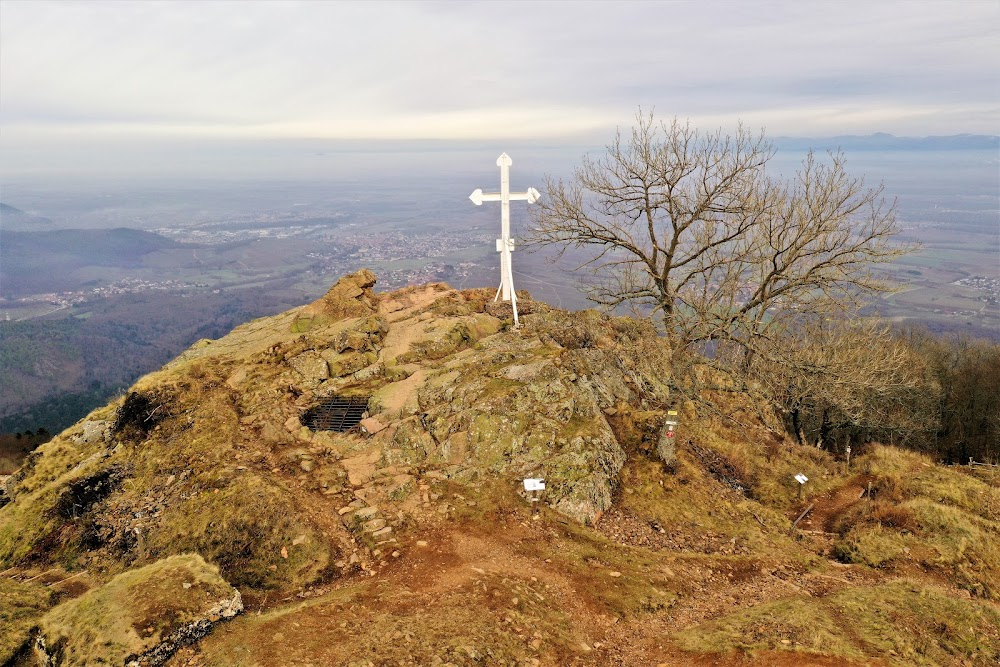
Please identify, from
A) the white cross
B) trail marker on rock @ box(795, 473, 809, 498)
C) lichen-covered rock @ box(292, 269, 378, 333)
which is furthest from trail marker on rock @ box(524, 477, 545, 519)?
lichen-covered rock @ box(292, 269, 378, 333)

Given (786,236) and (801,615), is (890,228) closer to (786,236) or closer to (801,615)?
(786,236)

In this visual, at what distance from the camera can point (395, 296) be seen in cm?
2436

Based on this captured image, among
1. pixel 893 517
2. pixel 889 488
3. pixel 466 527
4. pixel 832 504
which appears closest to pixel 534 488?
pixel 466 527

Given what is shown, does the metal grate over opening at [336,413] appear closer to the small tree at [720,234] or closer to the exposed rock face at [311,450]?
the exposed rock face at [311,450]

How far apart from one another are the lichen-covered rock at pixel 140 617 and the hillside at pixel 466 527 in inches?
1.5

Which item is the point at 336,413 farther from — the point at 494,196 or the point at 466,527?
the point at 494,196

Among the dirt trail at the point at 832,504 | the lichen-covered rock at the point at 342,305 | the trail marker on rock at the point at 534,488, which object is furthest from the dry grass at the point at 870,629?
the lichen-covered rock at the point at 342,305

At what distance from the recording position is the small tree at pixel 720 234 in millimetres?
13031

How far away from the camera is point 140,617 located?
784 cm

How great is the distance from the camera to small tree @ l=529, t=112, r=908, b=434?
13.0 meters

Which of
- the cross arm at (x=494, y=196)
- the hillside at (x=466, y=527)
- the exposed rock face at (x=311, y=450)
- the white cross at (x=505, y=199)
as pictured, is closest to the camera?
the hillside at (x=466, y=527)

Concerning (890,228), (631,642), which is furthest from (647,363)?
(631,642)

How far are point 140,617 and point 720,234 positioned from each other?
1601 centimetres

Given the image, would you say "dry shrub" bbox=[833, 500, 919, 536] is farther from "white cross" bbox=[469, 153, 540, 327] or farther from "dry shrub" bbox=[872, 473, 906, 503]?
"white cross" bbox=[469, 153, 540, 327]
